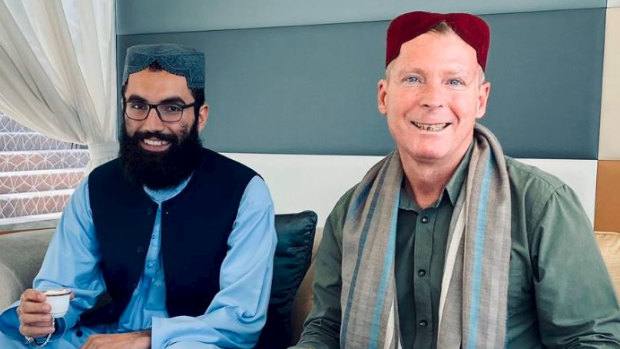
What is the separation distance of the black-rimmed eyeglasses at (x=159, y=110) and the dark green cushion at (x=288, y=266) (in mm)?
506

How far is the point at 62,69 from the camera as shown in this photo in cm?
339

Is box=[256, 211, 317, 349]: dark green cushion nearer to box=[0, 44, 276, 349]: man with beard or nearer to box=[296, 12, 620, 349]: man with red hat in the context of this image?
box=[0, 44, 276, 349]: man with beard

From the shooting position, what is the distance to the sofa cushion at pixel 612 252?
2.10 m

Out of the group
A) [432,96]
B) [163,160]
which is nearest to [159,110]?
[163,160]

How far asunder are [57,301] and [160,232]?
1.37ft

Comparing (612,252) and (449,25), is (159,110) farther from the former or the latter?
(612,252)

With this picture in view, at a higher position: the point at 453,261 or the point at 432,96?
the point at 432,96

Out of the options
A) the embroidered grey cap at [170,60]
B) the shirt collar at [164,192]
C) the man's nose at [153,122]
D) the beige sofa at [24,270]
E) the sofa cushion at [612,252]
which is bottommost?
the beige sofa at [24,270]

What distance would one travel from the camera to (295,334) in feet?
8.23

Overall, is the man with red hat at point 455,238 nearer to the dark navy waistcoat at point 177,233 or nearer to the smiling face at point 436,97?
the smiling face at point 436,97

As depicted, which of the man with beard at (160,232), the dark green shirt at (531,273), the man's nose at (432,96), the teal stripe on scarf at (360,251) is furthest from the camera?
the man with beard at (160,232)

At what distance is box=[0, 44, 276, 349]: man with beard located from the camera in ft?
7.47

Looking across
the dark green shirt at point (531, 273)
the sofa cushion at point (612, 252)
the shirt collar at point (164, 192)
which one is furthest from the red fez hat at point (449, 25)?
the shirt collar at point (164, 192)

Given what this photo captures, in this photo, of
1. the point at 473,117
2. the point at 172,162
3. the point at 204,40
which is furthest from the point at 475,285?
the point at 204,40
